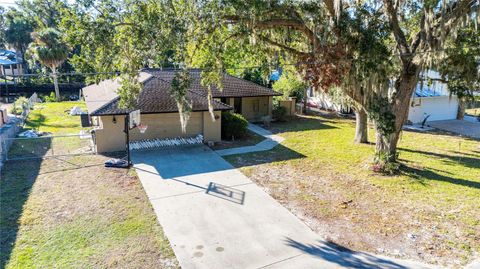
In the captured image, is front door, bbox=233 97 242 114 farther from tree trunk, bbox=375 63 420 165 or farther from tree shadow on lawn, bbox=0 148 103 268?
tree trunk, bbox=375 63 420 165

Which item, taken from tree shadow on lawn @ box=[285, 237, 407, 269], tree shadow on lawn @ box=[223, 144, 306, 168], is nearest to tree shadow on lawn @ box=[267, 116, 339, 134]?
tree shadow on lawn @ box=[223, 144, 306, 168]

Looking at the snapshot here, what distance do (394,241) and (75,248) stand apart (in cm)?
717

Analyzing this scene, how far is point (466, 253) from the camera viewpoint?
6840mm

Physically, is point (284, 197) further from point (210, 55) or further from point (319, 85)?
point (210, 55)

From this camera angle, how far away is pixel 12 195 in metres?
9.29

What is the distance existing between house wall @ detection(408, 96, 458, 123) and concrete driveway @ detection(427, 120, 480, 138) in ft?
1.94

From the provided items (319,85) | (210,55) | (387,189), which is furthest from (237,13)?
(387,189)

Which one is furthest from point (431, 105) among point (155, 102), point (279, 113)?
point (155, 102)

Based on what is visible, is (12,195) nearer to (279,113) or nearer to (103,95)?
(103,95)

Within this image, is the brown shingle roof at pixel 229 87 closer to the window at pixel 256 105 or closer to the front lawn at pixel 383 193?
the window at pixel 256 105

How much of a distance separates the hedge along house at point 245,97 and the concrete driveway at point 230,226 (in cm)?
891

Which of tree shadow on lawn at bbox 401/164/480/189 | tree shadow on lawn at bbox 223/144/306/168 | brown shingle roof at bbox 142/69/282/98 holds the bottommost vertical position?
tree shadow on lawn at bbox 401/164/480/189

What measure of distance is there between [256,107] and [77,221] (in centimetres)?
1479

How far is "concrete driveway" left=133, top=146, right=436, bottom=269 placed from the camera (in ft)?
21.6
